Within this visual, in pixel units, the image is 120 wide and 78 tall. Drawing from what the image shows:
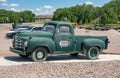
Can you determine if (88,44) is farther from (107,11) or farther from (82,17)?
(82,17)

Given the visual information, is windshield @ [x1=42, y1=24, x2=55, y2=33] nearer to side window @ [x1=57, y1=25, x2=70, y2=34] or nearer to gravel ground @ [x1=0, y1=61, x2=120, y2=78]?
side window @ [x1=57, y1=25, x2=70, y2=34]

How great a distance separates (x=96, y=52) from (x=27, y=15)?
183169mm

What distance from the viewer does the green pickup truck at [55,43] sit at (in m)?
14.2

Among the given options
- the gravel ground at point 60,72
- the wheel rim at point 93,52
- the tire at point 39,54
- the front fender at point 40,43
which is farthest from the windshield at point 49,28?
the gravel ground at point 60,72

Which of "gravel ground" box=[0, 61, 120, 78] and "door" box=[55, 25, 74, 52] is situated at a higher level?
"door" box=[55, 25, 74, 52]

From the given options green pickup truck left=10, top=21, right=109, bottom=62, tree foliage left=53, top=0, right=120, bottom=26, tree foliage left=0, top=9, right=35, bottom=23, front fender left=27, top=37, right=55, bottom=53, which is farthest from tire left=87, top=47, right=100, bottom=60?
tree foliage left=0, top=9, right=35, bottom=23

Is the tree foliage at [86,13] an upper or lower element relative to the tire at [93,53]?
upper

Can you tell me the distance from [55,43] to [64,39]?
20.3 inches

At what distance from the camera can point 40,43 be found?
560 inches

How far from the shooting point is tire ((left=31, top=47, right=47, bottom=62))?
14.2 metres

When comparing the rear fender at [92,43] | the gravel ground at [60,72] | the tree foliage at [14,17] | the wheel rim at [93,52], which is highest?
the tree foliage at [14,17]

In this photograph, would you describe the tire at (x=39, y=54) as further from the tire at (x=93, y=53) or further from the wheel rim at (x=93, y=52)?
the wheel rim at (x=93, y=52)

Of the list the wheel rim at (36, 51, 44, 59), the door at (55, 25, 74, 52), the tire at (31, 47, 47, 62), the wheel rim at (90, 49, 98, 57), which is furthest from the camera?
the wheel rim at (90, 49, 98, 57)

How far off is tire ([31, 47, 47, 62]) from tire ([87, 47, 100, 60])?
2.38 m
